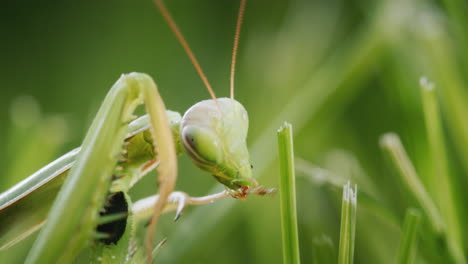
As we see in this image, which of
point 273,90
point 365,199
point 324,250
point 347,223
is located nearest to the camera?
point 347,223

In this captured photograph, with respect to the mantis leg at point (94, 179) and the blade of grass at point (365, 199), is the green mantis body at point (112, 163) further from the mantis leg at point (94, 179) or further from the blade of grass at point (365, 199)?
the blade of grass at point (365, 199)

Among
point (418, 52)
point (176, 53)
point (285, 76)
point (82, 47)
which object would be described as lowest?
point (418, 52)

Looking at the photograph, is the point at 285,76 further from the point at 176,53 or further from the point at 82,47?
the point at 82,47

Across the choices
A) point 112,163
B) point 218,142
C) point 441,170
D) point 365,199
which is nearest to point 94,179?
point 112,163

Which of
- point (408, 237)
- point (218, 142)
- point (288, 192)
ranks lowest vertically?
point (408, 237)

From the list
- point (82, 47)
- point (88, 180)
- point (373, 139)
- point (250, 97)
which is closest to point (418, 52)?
point (373, 139)

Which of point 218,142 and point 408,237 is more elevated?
point 218,142

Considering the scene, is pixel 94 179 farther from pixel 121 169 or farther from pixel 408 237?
pixel 408 237

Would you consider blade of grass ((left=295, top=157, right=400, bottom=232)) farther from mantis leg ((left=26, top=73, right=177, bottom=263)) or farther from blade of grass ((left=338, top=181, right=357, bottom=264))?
mantis leg ((left=26, top=73, right=177, bottom=263))
